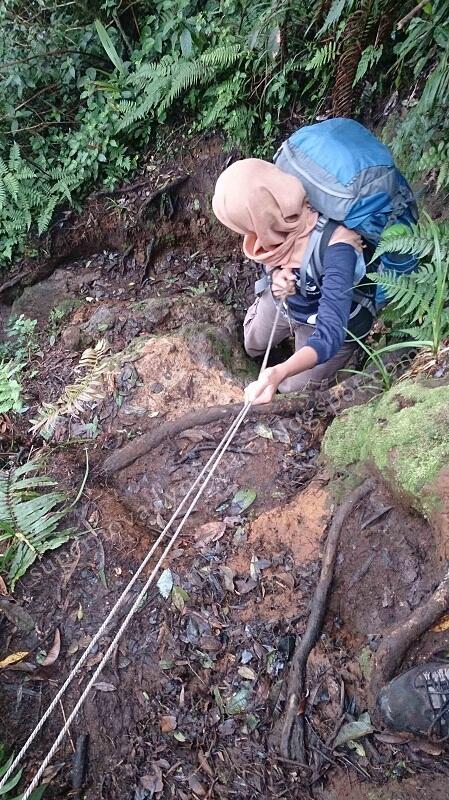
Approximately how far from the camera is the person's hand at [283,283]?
3681 mm

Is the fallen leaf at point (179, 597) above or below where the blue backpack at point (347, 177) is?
below

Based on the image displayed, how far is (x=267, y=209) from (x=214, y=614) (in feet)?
7.40

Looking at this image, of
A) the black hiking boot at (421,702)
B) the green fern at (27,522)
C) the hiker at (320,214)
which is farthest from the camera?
the green fern at (27,522)

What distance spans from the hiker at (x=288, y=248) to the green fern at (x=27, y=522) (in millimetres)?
1585

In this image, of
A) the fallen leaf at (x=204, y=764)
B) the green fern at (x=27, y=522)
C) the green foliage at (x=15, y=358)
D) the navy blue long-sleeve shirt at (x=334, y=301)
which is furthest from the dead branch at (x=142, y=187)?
the fallen leaf at (x=204, y=764)

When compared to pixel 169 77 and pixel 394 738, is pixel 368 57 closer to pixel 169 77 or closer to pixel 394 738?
pixel 169 77

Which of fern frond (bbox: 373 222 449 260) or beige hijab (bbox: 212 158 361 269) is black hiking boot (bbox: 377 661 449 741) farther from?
beige hijab (bbox: 212 158 361 269)

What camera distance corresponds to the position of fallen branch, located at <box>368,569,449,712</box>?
7.77ft

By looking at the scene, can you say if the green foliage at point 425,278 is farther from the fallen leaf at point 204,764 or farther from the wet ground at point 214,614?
the fallen leaf at point 204,764

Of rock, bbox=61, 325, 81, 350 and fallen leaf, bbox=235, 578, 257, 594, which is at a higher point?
rock, bbox=61, 325, 81, 350

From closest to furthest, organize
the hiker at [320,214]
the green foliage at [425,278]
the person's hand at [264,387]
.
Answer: the person's hand at [264,387] < the hiker at [320,214] < the green foliage at [425,278]

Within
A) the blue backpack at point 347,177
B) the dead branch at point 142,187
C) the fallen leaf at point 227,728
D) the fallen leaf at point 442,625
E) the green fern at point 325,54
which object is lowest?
the fallen leaf at point 227,728

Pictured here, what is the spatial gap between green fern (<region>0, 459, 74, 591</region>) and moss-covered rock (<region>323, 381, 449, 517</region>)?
1785 mm

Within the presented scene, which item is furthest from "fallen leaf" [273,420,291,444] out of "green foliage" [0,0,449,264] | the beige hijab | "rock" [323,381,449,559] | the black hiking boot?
"green foliage" [0,0,449,264]
